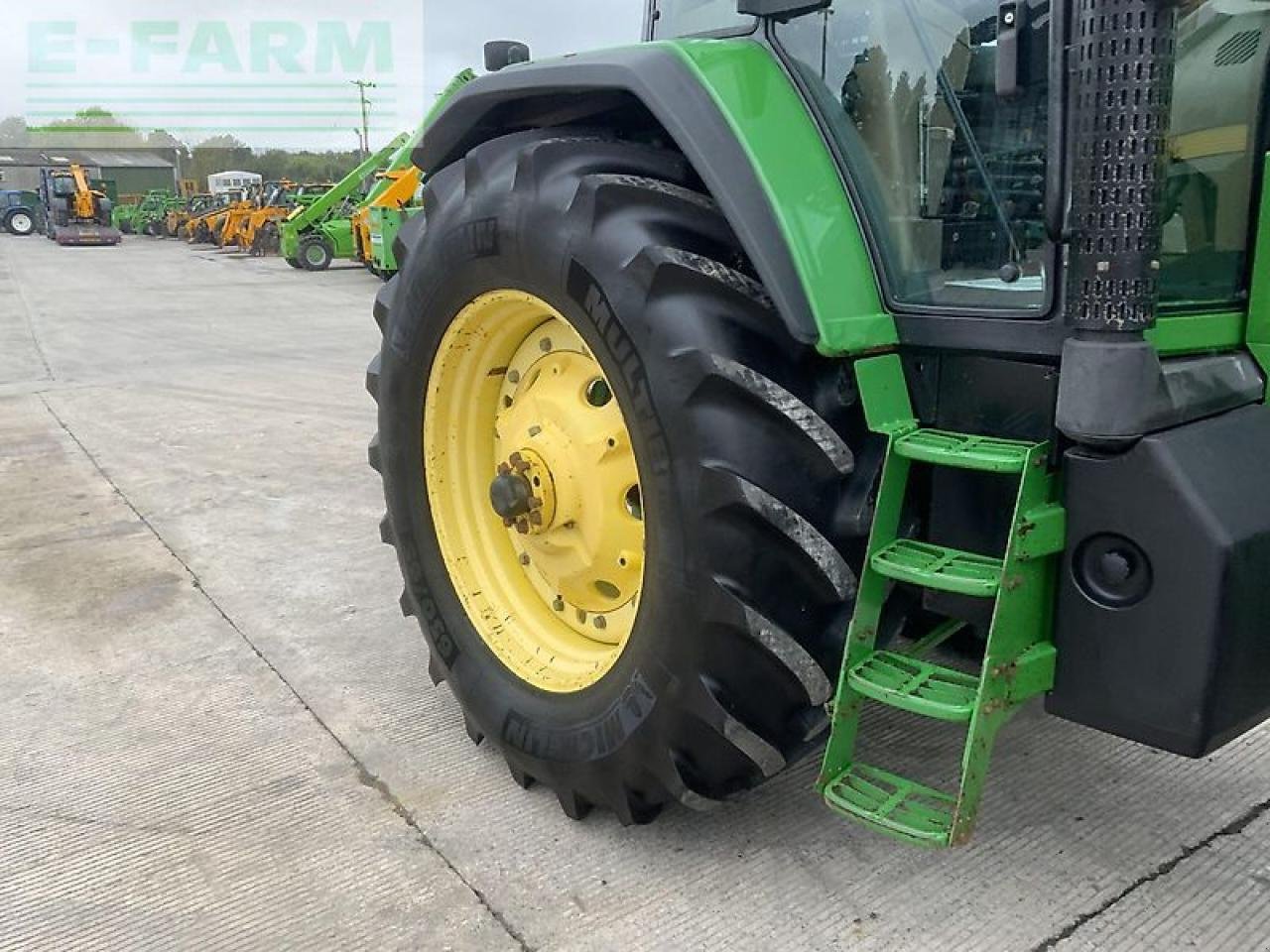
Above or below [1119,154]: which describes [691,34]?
above

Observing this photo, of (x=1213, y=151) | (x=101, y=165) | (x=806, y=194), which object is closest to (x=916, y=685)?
(x=806, y=194)

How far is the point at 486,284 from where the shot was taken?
7.57 ft

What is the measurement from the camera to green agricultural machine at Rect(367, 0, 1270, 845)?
1586 millimetres

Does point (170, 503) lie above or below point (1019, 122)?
below

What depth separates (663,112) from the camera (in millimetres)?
1995

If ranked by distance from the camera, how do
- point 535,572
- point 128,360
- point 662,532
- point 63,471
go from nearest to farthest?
point 662,532 < point 535,572 < point 63,471 < point 128,360

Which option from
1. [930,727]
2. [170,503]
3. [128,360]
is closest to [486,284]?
[930,727]

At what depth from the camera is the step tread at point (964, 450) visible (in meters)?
A: 1.68

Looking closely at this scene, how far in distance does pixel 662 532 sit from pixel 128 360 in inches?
343

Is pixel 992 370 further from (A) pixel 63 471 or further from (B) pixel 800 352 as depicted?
(A) pixel 63 471

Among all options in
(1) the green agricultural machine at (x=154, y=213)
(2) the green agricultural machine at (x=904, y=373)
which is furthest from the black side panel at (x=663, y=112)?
(1) the green agricultural machine at (x=154, y=213)

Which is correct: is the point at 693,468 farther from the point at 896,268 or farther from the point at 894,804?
the point at 894,804

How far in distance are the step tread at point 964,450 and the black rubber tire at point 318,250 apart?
19.6 metres

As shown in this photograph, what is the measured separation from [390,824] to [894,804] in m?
1.14
